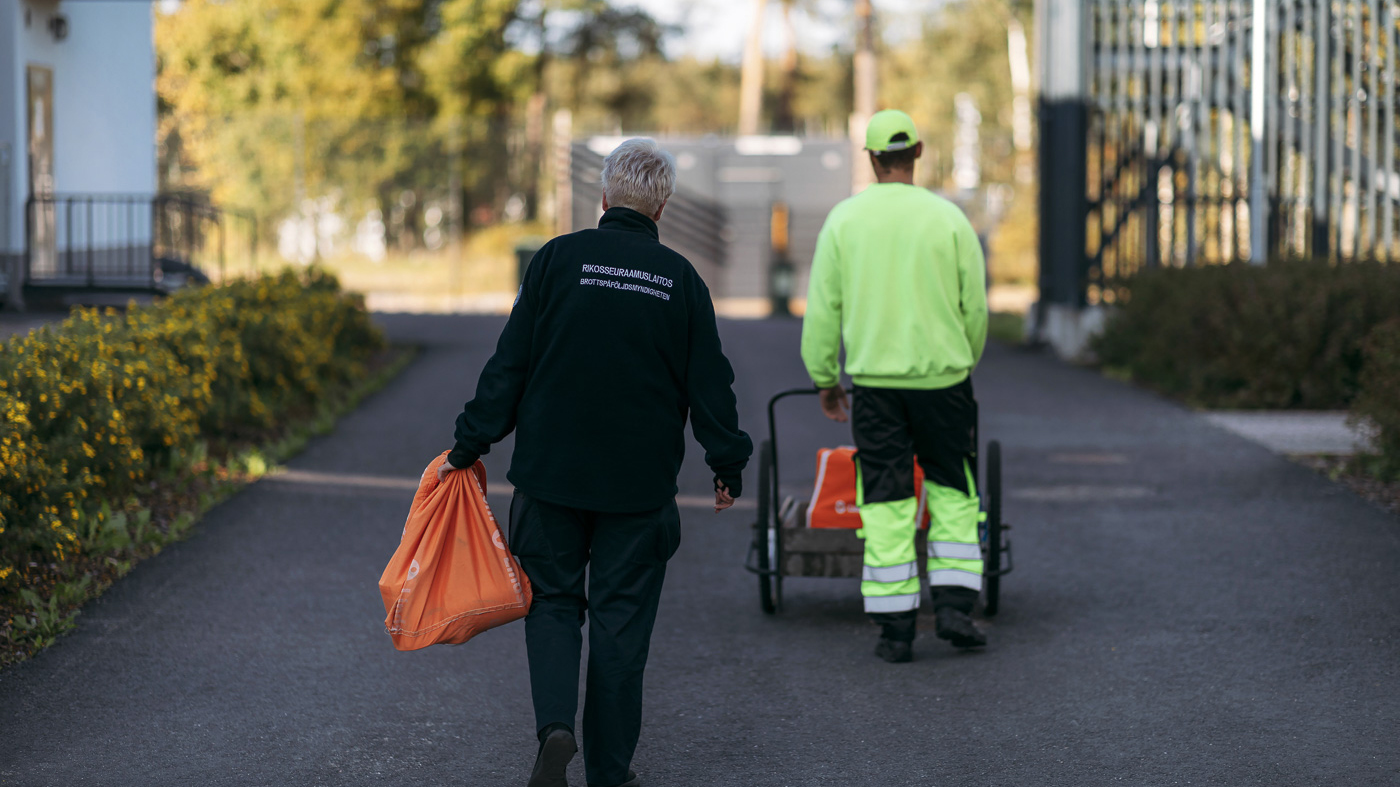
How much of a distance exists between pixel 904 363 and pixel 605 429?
68.0 inches

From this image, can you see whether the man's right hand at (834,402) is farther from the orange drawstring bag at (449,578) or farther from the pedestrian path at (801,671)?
the orange drawstring bag at (449,578)

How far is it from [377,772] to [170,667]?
1410 millimetres

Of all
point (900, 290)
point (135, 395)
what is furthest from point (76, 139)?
point (900, 290)

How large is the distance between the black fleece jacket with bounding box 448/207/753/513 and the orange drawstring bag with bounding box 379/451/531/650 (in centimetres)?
20

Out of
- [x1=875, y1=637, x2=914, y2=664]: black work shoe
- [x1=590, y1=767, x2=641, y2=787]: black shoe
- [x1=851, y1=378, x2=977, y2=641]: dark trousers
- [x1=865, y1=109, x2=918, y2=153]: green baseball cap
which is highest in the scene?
[x1=865, y1=109, x2=918, y2=153]: green baseball cap

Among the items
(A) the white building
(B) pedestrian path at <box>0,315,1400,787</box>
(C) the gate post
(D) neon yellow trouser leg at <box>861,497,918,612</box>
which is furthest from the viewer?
(C) the gate post

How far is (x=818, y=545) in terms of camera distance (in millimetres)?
6180

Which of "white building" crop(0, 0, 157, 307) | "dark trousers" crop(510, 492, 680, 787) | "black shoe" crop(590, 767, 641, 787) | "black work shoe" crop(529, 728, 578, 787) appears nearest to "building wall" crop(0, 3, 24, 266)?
"white building" crop(0, 0, 157, 307)

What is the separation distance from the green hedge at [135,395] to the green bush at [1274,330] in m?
7.10

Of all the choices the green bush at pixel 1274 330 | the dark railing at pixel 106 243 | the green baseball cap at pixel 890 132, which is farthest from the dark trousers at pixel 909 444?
the dark railing at pixel 106 243

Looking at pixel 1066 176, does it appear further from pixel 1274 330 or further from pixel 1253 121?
pixel 1274 330

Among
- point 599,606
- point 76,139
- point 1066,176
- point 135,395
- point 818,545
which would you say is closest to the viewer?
point 599,606

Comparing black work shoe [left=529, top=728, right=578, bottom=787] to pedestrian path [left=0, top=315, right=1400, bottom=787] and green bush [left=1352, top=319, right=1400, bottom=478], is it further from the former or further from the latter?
green bush [left=1352, top=319, right=1400, bottom=478]

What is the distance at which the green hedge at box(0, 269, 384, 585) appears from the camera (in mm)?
6430
